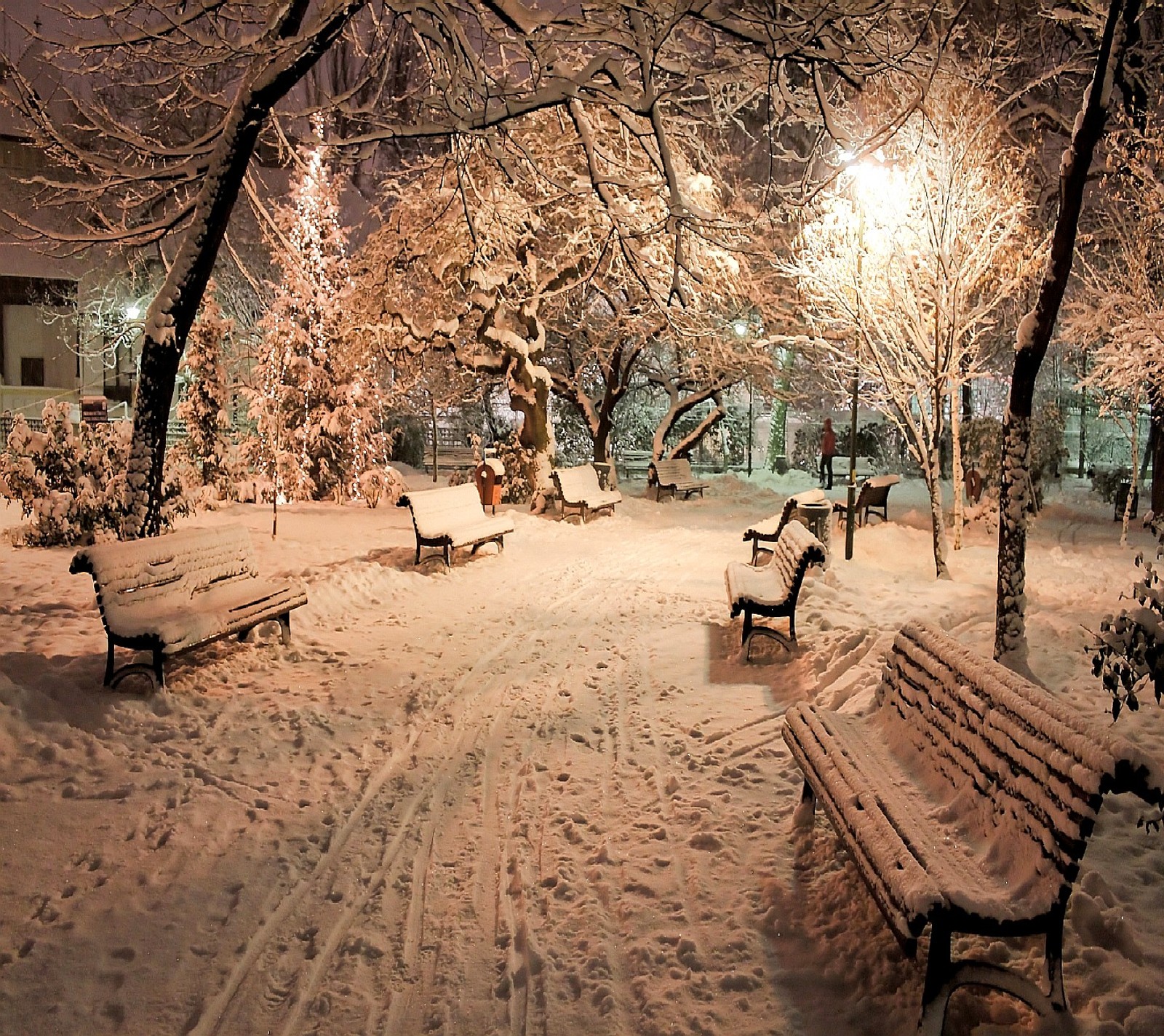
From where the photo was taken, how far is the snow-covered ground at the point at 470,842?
3105 millimetres

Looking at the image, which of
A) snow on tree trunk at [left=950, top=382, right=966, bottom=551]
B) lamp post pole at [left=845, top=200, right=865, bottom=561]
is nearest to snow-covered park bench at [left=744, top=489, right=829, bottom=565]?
lamp post pole at [left=845, top=200, right=865, bottom=561]

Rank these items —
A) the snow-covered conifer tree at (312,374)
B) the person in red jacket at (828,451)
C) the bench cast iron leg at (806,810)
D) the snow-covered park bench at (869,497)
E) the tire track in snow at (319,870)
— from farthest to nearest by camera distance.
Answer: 1. the person in red jacket at (828,451)
2. the snow-covered conifer tree at (312,374)
3. the snow-covered park bench at (869,497)
4. the bench cast iron leg at (806,810)
5. the tire track in snow at (319,870)

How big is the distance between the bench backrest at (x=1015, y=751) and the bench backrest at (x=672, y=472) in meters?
A: 17.9

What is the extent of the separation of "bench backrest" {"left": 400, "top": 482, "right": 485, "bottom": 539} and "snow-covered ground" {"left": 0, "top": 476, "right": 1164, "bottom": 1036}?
290 cm

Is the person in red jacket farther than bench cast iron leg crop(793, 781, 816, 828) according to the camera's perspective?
Yes

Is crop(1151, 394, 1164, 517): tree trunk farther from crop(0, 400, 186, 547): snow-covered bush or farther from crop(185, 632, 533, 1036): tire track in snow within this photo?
crop(0, 400, 186, 547): snow-covered bush

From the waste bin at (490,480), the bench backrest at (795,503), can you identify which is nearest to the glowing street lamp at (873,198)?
the bench backrest at (795,503)

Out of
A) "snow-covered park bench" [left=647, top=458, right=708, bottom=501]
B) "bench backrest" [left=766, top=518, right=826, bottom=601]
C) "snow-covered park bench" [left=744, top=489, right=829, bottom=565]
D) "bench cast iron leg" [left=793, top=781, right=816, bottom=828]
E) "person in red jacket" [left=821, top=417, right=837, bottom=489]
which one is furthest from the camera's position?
"person in red jacket" [left=821, top=417, right=837, bottom=489]

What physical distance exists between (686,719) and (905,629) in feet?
6.48

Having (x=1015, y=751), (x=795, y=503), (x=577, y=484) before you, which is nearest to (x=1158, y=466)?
(x=795, y=503)

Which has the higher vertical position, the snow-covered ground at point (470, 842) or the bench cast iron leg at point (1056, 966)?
the bench cast iron leg at point (1056, 966)

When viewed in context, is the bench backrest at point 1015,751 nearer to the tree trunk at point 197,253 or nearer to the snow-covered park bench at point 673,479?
the tree trunk at point 197,253

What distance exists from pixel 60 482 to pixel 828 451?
64.3 ft

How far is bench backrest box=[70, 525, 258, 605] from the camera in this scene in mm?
6074
